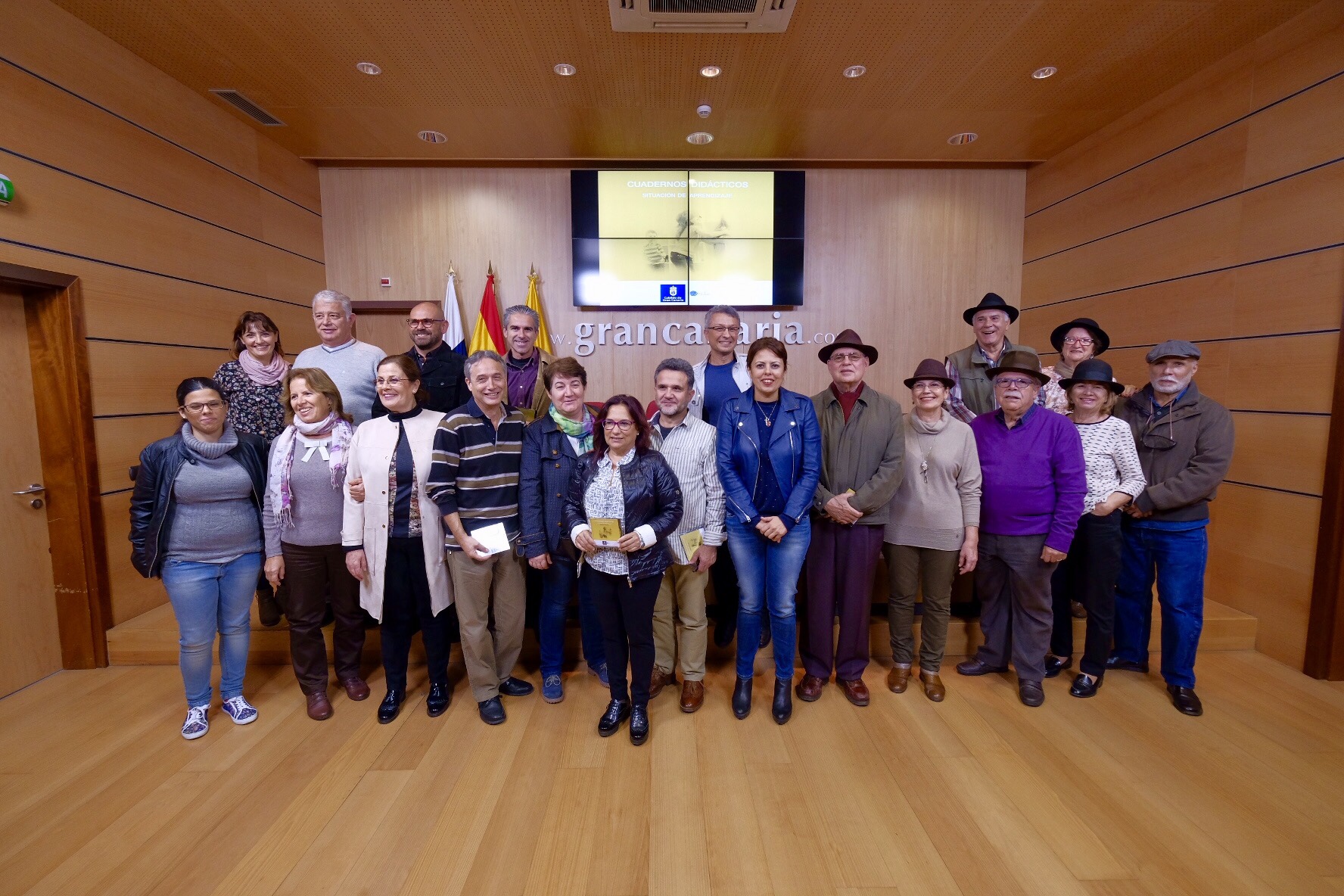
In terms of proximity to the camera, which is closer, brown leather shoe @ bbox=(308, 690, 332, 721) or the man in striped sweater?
the man in striped sweater

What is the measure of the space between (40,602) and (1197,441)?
6.35 metres

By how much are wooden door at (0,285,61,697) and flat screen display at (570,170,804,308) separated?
3.67 m

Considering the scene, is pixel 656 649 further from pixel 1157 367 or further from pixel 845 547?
pixel 1157 367

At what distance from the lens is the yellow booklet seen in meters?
2.38

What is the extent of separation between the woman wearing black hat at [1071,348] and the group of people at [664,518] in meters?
0.32

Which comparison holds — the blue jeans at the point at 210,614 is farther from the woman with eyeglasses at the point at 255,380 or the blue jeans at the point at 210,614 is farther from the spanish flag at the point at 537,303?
the spanish flag at the point at 537,303

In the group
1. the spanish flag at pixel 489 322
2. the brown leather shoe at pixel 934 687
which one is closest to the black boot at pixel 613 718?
the brown leather shoe at pixel 934 687

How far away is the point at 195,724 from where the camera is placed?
2.65m

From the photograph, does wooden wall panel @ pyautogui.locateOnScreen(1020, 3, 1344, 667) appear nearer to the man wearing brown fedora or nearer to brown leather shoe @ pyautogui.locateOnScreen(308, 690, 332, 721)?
the man wearing brown fedora

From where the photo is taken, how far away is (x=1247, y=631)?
3.43 m

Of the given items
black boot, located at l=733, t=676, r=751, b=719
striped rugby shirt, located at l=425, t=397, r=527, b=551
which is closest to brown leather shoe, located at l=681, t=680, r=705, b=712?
black boot, located at l=733, t=676, r=751, b=719

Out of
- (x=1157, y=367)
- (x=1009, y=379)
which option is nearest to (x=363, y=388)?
(x=1009, y=379)

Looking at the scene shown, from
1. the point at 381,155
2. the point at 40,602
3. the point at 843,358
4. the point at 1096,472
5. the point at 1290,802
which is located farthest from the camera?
the point at 381,155

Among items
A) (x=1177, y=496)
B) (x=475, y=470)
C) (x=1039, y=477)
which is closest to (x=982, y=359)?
(x=1039, y=477)
